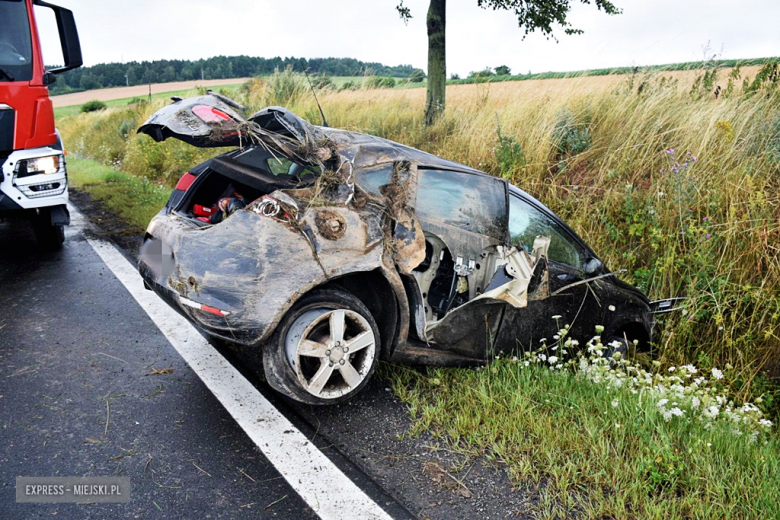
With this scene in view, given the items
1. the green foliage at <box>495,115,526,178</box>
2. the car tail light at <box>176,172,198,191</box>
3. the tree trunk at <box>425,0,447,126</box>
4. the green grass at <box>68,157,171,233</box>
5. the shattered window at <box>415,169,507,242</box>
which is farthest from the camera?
the tree trunk at <box>425,0,447,126</box>

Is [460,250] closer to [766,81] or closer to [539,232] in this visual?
[539,232]

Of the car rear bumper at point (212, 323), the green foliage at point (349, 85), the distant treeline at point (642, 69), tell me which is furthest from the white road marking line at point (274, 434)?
the green foliage at point (349, 85)

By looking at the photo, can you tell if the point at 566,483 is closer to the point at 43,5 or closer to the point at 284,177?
the point at 284,177

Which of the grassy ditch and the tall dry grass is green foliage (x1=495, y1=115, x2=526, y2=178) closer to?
the tall dry grass

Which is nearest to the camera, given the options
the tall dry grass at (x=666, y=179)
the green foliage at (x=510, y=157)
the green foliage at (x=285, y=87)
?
the tall dry grass at (x=666, y=179)

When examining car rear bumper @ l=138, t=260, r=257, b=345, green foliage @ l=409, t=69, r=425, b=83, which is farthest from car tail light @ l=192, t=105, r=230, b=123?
green foliage @ l=409, t=69, r=425, b=83

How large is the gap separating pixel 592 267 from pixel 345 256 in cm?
197

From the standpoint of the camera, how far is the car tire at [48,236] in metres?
6.65

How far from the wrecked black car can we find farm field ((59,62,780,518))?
1.37 feet

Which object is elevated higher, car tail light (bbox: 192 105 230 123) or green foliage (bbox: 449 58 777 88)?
green foliage (bbox: 449 58 777 88)

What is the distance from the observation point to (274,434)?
3172mm

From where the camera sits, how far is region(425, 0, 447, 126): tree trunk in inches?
405

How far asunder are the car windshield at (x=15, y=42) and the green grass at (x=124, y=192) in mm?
2348

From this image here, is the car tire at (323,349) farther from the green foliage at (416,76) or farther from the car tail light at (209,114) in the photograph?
the green foliage at (416,76)
